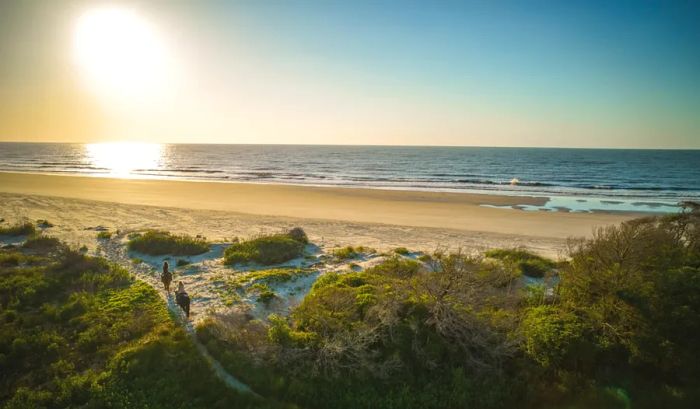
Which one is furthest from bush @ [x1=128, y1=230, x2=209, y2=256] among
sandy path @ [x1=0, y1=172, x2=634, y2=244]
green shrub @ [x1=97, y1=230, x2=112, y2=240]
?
sandy path @ [x1=0, y1=172, x2=634, y2=244]

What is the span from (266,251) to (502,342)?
10817 millimetres

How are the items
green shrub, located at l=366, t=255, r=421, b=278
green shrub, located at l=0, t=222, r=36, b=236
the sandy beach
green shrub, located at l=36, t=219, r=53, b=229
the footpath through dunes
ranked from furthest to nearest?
1. green shrub, located at l=36, t=219, r=53, b=229
2. the sandy beach
3. green shrub, located at l=0, t=222, r=36, b=236
4. green shrub, located at l=366, t=255, r=421, b=278
5. the footpath through dunes

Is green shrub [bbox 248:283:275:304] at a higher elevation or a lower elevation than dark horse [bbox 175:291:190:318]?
lower

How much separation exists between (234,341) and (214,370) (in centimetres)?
95

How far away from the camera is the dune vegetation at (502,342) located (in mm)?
7074

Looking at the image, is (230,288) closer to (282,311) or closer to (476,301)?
(282,311)

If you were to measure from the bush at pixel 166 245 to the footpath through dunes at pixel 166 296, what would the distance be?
0.68 meters

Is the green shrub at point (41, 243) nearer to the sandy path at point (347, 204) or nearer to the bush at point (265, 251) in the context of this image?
the bush at point (265, 251)

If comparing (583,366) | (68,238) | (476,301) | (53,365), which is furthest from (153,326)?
(68,238)

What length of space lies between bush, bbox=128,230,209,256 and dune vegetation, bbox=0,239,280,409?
11.5 ft

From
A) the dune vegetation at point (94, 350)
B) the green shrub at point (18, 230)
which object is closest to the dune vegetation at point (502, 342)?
the dune vegetation at point (94, 350)

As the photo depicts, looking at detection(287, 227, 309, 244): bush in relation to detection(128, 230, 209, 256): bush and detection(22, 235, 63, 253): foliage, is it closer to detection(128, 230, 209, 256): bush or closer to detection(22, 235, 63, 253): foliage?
detection(128, 230, 209, 256): bush

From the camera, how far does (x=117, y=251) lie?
16891 millimetres

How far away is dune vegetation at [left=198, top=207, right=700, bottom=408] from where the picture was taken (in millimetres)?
7074
